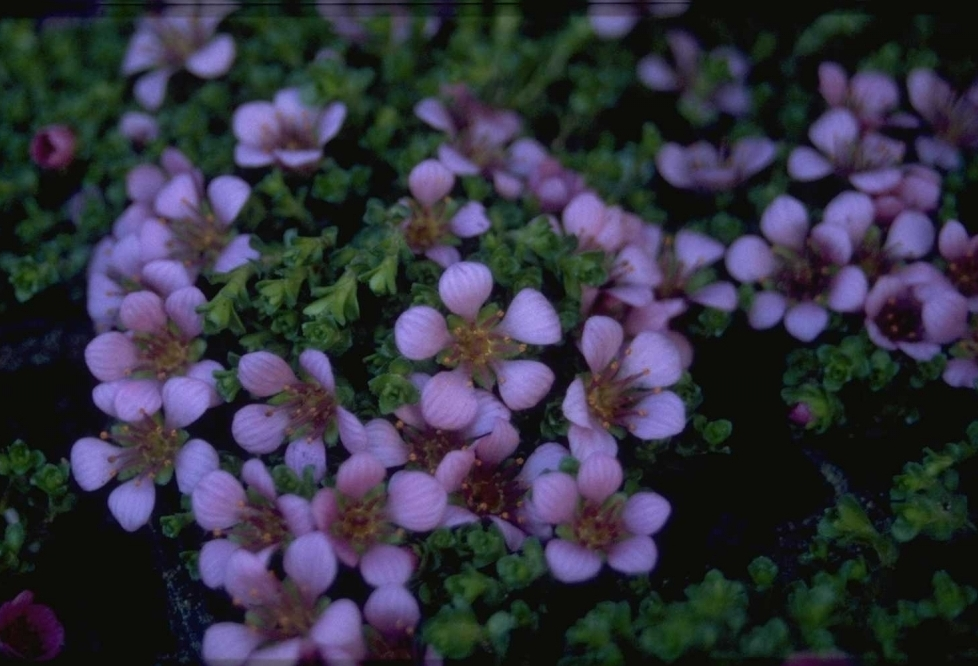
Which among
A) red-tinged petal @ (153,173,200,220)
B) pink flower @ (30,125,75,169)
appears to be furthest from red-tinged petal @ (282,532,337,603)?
pink flower @ (30,125,75,169)

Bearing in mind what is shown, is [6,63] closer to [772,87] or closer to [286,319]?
[286,319]

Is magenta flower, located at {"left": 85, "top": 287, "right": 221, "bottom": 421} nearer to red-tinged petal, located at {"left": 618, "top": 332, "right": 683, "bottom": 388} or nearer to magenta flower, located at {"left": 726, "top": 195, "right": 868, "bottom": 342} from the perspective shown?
red-tinged petal, located at {"left": 618, "top": 332, "right": 683, "bottom": 388}

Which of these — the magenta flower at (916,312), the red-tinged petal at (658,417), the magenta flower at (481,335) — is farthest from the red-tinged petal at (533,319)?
the magenta flower at (916,312)

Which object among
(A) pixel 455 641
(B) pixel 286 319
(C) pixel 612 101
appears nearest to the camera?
(A) pixel 455 641

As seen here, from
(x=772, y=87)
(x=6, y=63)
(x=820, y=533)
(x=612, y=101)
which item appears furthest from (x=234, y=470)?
(x=772, y=87)

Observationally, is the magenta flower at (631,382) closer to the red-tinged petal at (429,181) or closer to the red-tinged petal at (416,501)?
the red-tinged petal at (416,501)

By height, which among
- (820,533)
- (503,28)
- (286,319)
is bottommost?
(820,533)

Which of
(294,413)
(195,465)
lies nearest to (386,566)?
(294,413)
